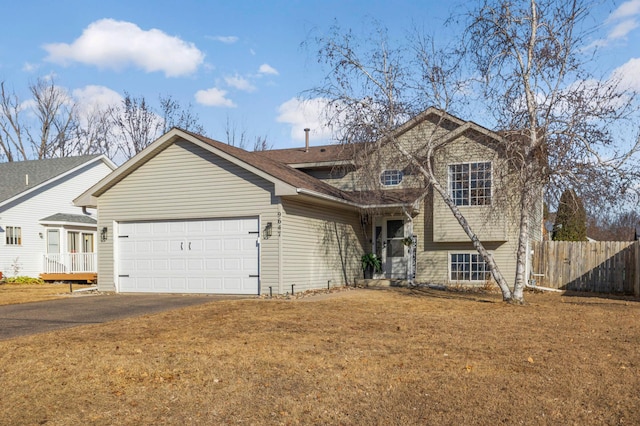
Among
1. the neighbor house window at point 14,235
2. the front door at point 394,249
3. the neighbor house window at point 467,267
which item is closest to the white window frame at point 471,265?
the neighbor house window at point 467,267

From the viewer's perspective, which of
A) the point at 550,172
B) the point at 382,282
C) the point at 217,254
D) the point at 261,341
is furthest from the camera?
the point at 382,282

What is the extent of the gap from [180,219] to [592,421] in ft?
41.6

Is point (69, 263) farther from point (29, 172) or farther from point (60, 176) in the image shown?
point (29, 172)

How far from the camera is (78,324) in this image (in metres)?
10.2

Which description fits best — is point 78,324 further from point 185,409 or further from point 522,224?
point 522,224

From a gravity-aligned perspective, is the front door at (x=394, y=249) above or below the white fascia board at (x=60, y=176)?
below

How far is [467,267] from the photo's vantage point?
18.8 m

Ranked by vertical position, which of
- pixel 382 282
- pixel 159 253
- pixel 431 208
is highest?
pixel 431 208

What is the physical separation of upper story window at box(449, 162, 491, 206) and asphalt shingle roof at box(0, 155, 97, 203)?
17.9 meters

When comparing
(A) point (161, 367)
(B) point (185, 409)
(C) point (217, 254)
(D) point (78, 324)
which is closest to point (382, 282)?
(C) point (217, 254)

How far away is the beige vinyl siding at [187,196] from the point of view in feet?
48.6

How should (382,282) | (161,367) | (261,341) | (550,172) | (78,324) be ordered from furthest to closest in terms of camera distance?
(382,282)
(550,172)
(78,324)
(261,341)
(161,367)

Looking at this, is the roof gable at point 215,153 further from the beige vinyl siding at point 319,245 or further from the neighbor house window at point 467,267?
the neighbor house window at point 467,267

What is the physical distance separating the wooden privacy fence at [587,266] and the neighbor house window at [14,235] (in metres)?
20.5
